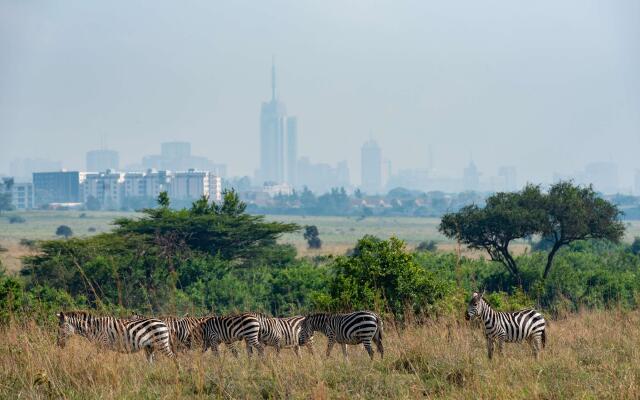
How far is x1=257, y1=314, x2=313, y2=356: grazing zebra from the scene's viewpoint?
14.5m

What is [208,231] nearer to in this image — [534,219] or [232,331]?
[534,219]

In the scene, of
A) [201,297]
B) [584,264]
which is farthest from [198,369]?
[584,264]

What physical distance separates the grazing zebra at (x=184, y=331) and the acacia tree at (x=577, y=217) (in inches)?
1098

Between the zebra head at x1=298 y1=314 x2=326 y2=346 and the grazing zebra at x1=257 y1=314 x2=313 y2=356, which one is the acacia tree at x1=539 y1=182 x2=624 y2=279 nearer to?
the zebra head at x1=298 y1=314 x2=326 y2=346

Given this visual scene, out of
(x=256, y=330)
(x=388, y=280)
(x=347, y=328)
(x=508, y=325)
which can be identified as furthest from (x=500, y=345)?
(x=388, y=280)

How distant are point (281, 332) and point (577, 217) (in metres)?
27.6

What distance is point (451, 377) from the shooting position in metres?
10.3

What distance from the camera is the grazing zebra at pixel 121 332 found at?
12914mm

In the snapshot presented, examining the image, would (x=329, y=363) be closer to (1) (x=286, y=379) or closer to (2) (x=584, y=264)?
(1) (x=286, y=379)

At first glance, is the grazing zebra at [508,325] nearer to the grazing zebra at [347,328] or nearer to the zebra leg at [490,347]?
the zebra leg at [490,347]

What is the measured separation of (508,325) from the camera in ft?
43.0

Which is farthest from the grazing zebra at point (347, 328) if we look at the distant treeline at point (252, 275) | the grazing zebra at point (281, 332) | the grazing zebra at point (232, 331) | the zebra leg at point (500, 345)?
the distant treeline at point (252, 275)

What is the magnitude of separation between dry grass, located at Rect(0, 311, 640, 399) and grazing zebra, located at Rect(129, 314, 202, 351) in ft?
5.17

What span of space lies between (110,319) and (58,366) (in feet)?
9.42
